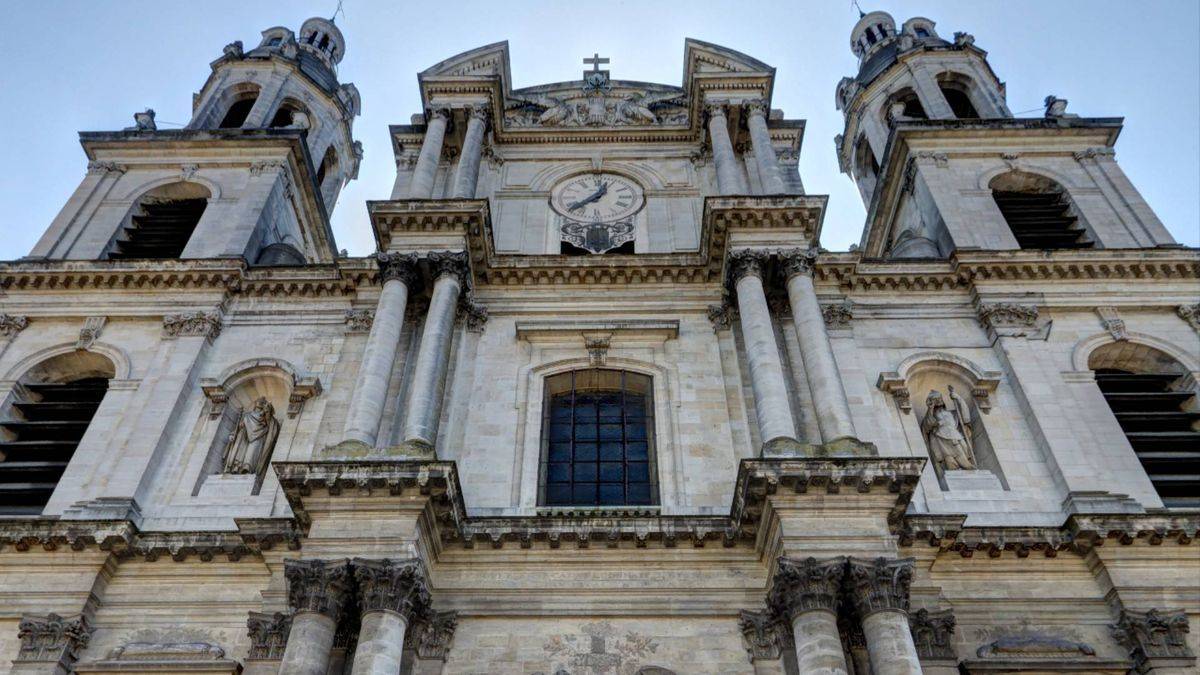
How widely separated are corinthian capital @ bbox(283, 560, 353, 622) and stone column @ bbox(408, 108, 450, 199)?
8.92 metres

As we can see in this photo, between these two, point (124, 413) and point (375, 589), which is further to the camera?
point (124, 413)

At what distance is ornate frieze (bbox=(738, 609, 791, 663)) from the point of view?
12461 mm

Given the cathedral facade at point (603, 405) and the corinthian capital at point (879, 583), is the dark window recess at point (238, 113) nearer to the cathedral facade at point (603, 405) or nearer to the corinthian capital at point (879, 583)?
the cathedral facade at point (603, 405)

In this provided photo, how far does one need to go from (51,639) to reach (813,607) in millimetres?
9641

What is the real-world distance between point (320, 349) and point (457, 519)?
5709 millimetres

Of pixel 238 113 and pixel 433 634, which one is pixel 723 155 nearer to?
pixel 433 634

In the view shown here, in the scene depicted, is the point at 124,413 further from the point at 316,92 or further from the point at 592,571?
the point at 316,92

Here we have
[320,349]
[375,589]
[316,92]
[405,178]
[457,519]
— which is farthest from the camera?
[316,92]

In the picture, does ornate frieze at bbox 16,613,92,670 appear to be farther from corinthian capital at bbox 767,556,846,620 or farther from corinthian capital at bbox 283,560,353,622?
corinthian capital at bbox 767,556,846,620

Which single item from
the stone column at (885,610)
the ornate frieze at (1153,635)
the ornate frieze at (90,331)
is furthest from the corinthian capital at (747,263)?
the ornate frieze at (90,331)

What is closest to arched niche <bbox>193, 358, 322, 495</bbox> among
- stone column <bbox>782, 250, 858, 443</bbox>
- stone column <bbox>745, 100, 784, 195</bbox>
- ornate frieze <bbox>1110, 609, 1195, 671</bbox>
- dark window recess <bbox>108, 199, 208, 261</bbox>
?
dark window recess <bbox>108, 199, 208, 261</bbox>

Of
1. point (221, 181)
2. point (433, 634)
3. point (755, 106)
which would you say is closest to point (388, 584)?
point (433, 634)

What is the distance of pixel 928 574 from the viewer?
13.4 metres

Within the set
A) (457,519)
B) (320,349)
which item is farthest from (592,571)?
(320,349)
